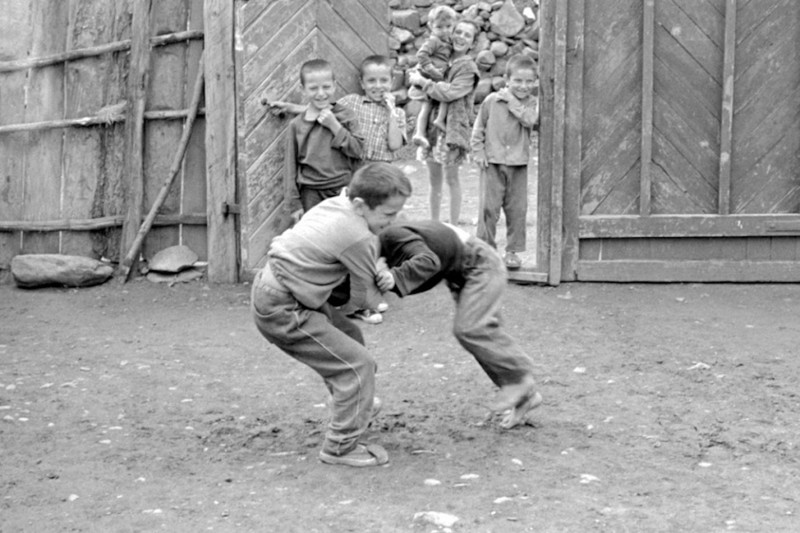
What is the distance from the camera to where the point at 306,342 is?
16.8ft

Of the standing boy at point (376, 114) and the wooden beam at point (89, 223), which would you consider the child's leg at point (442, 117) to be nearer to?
the standing boy at point (376, 114)

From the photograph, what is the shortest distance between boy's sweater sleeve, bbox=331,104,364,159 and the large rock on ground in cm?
212

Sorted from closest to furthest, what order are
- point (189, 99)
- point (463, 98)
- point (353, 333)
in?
point (353, 333) → point (189, 99) → point (463, 98)

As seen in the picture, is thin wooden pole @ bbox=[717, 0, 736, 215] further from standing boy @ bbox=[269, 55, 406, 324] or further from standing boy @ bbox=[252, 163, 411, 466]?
A: standing boy @ bbox=[252, 163, 411, 466]

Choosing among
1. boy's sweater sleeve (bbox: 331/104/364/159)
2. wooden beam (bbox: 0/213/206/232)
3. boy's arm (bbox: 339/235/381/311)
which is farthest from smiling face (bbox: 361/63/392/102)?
boy's arm (bbox: 339/235/381/311)

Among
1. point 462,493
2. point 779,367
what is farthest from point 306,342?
point 779,367

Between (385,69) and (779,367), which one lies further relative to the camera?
(385,69)

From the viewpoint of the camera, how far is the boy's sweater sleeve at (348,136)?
822 centimetres

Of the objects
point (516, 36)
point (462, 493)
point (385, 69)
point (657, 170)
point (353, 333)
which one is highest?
point (516, 36)

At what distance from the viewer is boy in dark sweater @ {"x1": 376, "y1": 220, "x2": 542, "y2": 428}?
5.23 metres

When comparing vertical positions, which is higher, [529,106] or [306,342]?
[529,106]

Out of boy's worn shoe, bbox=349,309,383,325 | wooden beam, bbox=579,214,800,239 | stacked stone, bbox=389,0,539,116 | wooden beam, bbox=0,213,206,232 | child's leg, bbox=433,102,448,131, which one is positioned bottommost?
boy's worn shoe, bbox=349,309,383,325

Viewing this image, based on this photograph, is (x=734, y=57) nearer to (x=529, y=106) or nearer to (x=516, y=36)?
(x=529, y=106)

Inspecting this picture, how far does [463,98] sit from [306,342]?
508cm
